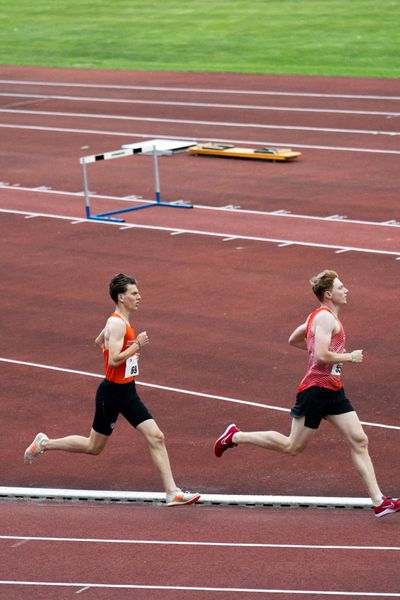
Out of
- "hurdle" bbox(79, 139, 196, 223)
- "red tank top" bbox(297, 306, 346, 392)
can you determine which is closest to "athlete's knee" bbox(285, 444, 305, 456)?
"red tank top" bbox(297, 306, 346, 392)

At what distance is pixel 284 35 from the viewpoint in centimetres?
4744

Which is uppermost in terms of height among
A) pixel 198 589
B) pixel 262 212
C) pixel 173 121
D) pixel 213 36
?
pixel 213 36

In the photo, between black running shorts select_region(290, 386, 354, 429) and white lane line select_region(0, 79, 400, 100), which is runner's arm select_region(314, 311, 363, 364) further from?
white lane line select_region(0, 79, 400, 100)

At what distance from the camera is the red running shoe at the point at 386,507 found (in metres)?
10.4

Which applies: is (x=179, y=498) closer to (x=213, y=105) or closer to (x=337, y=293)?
(x=337, y=293)

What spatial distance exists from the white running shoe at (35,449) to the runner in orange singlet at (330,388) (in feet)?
7.22

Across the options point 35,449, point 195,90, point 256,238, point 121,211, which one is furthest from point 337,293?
point 195,90

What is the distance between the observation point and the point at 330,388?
10531 millimetres

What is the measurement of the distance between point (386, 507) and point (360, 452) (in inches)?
18.1

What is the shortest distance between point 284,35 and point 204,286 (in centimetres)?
3036

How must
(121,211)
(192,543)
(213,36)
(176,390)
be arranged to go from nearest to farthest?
1. (192,543)
2. (176,390)
3. (121,211)
4. (213,36)

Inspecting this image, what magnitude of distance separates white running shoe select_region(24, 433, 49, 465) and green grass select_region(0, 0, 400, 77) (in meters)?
29.4

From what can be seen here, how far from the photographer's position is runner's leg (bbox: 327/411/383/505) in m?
10.4

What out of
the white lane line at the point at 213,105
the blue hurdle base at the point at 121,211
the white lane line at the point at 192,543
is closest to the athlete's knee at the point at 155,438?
the white lane line at the point at 192,543
